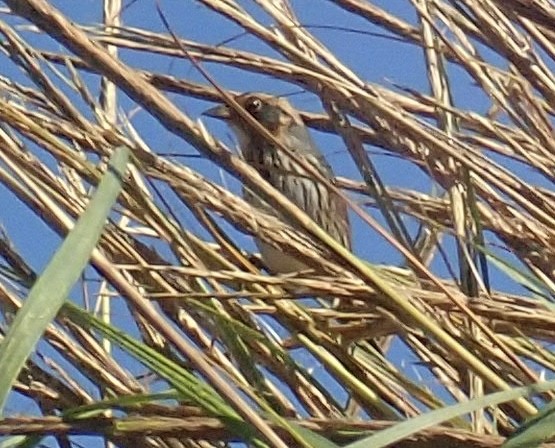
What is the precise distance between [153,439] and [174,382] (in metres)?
0.14

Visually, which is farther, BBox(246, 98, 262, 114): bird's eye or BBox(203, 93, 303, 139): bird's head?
BBox(246, 98, 262, 114): bird's eye

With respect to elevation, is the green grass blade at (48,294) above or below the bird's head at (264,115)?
below

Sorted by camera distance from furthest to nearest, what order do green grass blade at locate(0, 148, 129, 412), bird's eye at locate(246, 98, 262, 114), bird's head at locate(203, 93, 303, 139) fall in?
bird's eye at locate(246, 98, 262, 114), bird's head at locate(203, 93, 303, 139), green grass blade at locate(0, 148, 129, 412)

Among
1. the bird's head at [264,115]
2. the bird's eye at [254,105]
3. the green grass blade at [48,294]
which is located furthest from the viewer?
the bird's eye at [254,105]

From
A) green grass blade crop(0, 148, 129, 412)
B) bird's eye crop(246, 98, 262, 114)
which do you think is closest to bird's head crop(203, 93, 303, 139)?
bird's eye crop(246, 98, 262, 114)

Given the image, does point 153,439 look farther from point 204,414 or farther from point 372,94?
point 372,94

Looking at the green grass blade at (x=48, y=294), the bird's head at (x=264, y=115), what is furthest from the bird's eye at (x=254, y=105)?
the green grass blade at (x=48, y=294)

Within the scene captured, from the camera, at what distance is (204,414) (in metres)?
0.69

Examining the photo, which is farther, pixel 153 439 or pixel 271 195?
pixel 153 439

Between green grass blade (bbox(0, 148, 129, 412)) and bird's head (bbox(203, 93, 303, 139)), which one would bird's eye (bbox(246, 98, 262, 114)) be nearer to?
bird's head (bbox(203, 93, 303, 139))

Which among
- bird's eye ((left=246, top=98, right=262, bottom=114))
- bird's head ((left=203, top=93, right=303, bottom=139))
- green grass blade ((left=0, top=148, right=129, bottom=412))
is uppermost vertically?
bird's eye ((left=246, top=98, right=262, bottom=114))

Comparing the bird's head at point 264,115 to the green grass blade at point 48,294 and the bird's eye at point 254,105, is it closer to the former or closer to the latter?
the bird's eye at point 254,105

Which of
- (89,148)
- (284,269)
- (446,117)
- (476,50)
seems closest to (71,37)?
(89,148)

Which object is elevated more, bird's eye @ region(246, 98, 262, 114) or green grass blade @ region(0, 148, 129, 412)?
bird's eye @ region(246, 98, 262, 114)
